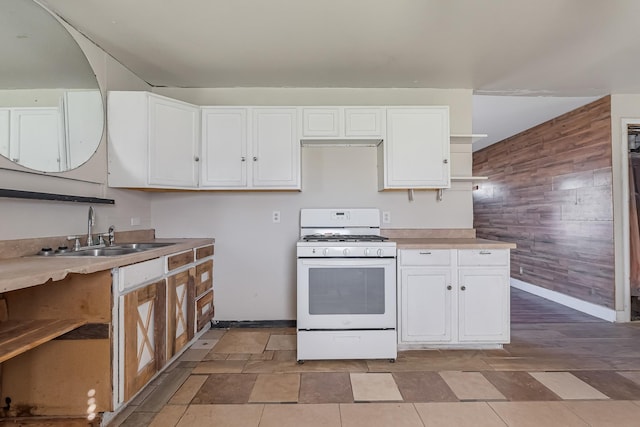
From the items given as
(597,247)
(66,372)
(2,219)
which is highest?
(2,219)

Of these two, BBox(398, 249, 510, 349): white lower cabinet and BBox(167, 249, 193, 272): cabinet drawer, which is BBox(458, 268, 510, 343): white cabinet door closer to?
BBox(398, 249, 510, 349): white lower cabinet

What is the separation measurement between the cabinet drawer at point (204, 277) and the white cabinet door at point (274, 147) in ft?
2.83

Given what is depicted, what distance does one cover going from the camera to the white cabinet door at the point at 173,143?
2469 millimetres

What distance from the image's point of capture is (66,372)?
157 cm

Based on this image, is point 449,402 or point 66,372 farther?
point 449,402

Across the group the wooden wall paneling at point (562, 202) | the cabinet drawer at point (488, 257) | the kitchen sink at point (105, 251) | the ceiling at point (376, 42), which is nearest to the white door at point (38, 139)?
the kitchen sink at point (105, 251)

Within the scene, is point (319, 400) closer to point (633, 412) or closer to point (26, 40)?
point (633, 412)

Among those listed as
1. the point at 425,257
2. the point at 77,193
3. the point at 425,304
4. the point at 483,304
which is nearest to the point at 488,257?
the point at 483,304

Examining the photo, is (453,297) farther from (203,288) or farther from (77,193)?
(77,193)

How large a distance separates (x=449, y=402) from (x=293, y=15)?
2558mm

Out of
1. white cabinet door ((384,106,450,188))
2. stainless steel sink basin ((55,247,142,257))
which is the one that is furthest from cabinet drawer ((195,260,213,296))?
white cabinet door ((384,106,450,188))

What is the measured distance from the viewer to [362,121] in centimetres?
275

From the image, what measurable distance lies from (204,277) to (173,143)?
1186mm

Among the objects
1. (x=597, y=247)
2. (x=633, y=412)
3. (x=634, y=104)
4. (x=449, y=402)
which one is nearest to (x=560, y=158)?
(x=634, y=104)
